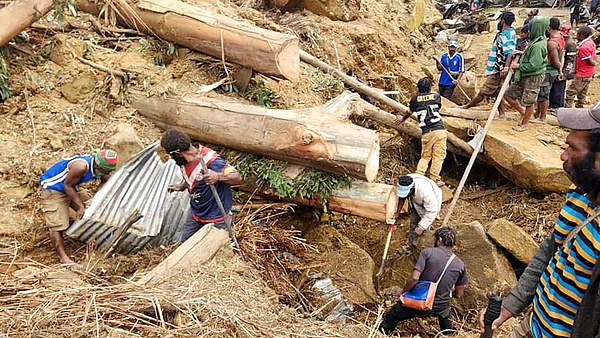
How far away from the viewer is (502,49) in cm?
746

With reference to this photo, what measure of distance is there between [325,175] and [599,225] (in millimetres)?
3330

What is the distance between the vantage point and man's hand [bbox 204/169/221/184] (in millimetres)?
4348

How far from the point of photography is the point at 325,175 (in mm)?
5359

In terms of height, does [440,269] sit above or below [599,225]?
below

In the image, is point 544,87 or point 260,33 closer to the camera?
point 260,33

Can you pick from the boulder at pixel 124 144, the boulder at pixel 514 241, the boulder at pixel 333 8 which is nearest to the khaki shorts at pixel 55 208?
the boulder at pixel 124 144

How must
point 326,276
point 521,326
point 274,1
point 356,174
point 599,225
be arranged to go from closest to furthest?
point 599,225 < point 521,326 < point 356,174 < point 326,276 < point 274,1

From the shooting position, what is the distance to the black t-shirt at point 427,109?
21.5 feet

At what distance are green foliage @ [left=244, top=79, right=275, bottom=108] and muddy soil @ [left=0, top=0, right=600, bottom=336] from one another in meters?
0.08

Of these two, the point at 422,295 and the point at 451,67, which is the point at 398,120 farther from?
the point at 422,295

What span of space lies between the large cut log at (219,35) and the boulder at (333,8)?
3.98 metres

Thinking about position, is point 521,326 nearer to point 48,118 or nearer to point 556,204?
point 556,204

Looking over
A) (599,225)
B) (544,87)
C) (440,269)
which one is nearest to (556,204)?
(544,87)

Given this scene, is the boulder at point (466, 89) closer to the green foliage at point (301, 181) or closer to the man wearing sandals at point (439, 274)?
the green foliage at point (301, 181)
